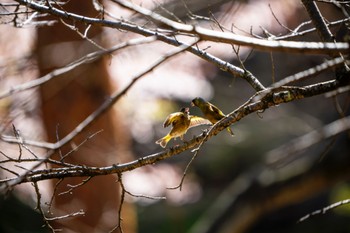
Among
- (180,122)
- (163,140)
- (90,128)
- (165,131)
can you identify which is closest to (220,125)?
(180,122)

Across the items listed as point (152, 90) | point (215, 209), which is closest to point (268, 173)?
point (215, 209)

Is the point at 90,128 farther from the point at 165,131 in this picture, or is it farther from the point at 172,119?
the point at 165,131

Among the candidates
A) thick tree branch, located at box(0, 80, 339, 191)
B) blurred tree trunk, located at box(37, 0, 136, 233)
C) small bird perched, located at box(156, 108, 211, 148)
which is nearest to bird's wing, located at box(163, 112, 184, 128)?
small bird perched, located at box(156, 108, 211, 148)

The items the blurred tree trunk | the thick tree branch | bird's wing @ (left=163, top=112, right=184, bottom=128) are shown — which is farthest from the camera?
the blurred tree trunk

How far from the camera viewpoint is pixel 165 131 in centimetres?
971

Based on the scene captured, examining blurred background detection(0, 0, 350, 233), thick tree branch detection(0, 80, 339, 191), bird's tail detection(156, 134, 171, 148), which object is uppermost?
blurred background detection(0, 0, 350, 233)

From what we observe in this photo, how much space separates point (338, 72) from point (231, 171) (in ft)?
27.1

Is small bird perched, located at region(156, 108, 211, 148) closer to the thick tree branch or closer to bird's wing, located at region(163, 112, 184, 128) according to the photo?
bird's wing, located at region(163, 112, 184, 128)

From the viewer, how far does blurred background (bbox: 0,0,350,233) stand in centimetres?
317

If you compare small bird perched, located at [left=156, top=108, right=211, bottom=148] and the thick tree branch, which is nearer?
the thick tree branch

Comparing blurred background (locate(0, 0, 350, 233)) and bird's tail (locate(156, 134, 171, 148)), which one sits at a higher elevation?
blurred background (locate(0, 0, 350, 233))

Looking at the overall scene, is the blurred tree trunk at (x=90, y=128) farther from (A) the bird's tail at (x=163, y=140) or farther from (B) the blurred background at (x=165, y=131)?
(A) the bird's tail at (x=163, y=140)

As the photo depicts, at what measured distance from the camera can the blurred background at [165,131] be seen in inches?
125

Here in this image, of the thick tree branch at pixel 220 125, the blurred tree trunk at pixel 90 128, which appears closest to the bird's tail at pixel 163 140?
the thick tree branch at pixel 220 125
